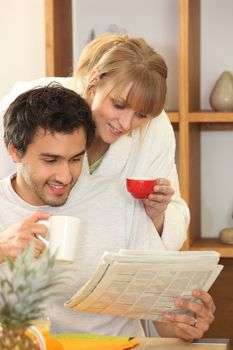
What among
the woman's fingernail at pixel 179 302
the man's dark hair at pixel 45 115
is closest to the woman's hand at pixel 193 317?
the woman's fingernail at pixel 179 302

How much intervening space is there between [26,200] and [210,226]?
66.3 inches

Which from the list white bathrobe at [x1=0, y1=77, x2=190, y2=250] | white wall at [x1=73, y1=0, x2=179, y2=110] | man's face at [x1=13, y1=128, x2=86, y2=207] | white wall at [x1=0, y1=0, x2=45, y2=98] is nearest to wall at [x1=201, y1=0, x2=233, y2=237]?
white wall at [x1=73, y1=0, x2=179, y2=110]

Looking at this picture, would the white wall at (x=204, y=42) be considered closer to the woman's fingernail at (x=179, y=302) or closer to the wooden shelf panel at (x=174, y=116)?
the wooden shelf panel at (x=174, y=116)

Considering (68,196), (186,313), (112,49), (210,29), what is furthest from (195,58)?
(186,313)

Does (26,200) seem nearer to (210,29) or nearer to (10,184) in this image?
(10,184)

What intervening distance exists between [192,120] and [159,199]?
1306mm

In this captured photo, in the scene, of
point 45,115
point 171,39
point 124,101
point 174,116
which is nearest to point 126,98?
point 124,101

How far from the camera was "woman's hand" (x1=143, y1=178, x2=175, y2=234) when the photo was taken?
6.79ft

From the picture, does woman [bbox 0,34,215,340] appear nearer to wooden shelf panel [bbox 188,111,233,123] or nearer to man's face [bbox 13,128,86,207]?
man's face [bbox 13,128,86,207]

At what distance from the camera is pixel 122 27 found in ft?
12.0

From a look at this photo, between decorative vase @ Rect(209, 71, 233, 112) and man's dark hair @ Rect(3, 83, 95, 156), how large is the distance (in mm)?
1391

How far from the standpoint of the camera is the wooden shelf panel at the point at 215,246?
11.0ft

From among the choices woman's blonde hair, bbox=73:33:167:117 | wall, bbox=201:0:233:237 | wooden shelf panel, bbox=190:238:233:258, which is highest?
woman's blonde hair, bbox=73:33:167:117

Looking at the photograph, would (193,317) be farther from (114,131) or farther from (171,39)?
(171,39)
